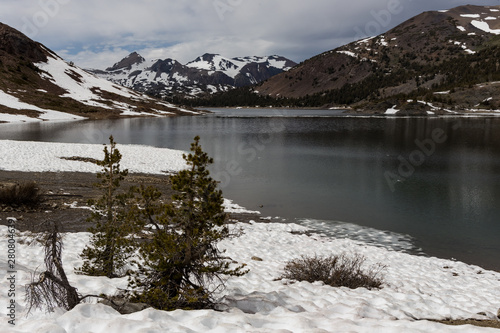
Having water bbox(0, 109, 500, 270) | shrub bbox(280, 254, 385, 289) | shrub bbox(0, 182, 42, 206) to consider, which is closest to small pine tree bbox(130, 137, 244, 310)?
shrub bbox(280, 254, 385, 289)

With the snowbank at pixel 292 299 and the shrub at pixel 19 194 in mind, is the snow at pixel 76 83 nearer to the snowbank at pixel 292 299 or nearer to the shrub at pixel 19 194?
the shrub at pixel 19 194

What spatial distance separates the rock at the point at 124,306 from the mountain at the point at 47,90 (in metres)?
102

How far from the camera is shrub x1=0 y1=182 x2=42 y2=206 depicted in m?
18.0

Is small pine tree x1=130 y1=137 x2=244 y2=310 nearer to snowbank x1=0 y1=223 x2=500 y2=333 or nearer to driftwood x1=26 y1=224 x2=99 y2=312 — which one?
snowbank x1=0 y1=223 x2=500 y2=333

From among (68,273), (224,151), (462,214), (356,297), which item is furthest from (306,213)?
(224,151)

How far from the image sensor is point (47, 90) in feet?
458

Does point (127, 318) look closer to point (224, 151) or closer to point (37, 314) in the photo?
point (37, 314)

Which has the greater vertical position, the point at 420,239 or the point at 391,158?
the point at 391,158

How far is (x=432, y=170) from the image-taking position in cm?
3500

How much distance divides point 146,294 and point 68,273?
3947mm

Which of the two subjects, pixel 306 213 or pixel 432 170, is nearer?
pixel 306 213

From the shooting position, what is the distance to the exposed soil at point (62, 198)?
16703 mm

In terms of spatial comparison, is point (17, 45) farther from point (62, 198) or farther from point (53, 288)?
point (53, 288)

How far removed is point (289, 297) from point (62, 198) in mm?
16938
